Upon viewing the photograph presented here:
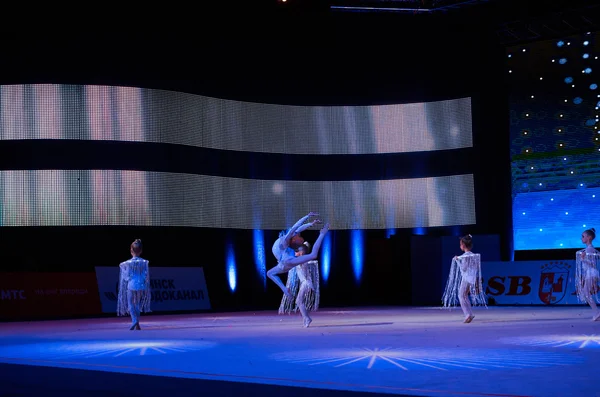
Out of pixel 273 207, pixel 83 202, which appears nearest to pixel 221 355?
pixel 83 202

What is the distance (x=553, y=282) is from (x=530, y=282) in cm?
70

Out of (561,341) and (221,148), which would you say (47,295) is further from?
(561,341)

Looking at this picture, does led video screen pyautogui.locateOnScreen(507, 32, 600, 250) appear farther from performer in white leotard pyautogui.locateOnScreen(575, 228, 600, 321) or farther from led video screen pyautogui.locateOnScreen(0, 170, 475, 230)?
performer in white leotard pyautogui.locateOnScreen(575, 228, 600, 321)

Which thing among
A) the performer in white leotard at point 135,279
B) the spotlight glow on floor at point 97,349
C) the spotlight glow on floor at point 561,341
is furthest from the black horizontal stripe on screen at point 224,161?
the spotlight glow on floor at point 561,341

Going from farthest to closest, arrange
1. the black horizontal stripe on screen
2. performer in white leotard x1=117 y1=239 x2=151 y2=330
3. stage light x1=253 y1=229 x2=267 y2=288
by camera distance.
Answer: stage light x1=253 y1=229 x2=267 y2=288
the black horizontal stripe on screen
performer in white leotard x1=117 y1=239 x2=151 y2=330

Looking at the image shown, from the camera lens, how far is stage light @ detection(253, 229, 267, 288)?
25.8 m

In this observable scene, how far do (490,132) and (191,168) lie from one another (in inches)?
377

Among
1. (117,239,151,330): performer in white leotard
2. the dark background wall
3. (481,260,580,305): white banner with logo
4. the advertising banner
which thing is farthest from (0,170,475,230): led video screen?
(117,239,151,330): performer in white leotard

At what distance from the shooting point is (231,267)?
25.2m

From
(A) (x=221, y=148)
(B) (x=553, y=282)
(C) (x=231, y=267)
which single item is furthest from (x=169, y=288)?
(B) (x=553, y=282)

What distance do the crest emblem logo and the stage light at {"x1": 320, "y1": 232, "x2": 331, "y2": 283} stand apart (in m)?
6.68

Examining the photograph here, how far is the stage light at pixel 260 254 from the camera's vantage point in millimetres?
25766

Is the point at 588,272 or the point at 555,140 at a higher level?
the point at 555,140

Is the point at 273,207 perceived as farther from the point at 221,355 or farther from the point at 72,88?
the point at 221,355
